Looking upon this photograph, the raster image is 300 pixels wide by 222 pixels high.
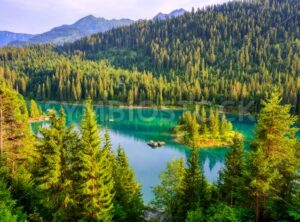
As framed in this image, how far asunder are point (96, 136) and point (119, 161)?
477 inches

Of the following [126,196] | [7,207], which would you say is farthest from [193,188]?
[7,207]

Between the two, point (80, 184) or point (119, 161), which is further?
point (119, 161)

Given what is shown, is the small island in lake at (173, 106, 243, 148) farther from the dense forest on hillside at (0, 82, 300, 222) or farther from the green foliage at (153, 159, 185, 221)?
the dense forest on hillside at (0, 82, 300, 222)

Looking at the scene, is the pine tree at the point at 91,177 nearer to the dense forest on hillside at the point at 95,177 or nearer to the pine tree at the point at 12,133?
the dense forest on hillside at the point at 95,177

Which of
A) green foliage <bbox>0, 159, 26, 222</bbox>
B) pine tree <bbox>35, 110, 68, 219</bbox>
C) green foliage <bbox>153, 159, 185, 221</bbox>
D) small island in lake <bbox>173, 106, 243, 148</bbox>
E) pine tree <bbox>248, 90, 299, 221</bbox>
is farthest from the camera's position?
small island in lake <bbox>173, 106, 243, 148</bbox>

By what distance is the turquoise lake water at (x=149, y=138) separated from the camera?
61750mm

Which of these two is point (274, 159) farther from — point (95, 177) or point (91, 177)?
point (91, 177)

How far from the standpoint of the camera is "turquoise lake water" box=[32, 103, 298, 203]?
203ft

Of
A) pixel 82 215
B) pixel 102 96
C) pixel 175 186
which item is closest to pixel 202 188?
pixel 175 186

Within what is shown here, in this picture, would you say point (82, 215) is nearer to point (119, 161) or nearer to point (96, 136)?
point (96, 136)

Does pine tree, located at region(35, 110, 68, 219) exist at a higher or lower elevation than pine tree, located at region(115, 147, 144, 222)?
higher

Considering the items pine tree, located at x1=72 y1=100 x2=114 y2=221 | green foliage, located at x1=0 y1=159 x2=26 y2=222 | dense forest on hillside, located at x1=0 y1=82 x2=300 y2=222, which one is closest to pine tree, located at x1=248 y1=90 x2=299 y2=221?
dense forest on hillside, located at x1=0 y1=82 x2=300 y2=222

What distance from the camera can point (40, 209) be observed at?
24.8m

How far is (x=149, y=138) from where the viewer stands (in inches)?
3533
